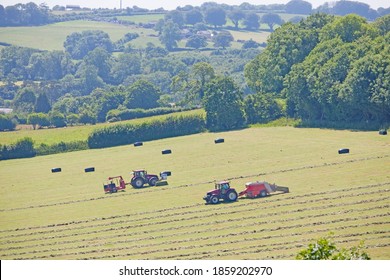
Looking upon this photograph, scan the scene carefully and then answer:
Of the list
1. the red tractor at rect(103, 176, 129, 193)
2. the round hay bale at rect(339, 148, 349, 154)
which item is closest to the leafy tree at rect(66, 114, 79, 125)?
the red tractor at rect(103, 176, 129, 193)

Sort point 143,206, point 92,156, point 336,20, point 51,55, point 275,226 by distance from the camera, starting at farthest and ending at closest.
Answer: point 51,55
point 336,20
point 92,156
point 143,206
point 275,226

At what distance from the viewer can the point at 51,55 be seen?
194m

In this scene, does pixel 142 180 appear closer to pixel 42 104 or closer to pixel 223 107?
pixel 223 107

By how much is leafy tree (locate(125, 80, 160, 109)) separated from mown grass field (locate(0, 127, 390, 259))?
48154mm

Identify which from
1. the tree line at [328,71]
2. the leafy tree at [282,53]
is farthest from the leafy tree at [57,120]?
the leafy tree at [282,53]

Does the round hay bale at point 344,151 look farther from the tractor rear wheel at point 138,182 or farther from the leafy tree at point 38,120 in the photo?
the leafy tree at point 38,120

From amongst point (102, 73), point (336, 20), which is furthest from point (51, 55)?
point (336, 20)

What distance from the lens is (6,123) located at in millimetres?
107438

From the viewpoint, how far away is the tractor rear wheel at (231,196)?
179 ft

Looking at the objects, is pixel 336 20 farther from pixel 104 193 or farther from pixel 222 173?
pixel 104 193

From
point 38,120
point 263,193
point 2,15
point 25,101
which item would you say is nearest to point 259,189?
point 263,193

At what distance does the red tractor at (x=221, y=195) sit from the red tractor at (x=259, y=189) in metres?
0.64

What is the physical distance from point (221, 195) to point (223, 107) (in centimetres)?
3814

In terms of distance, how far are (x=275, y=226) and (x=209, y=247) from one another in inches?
183
